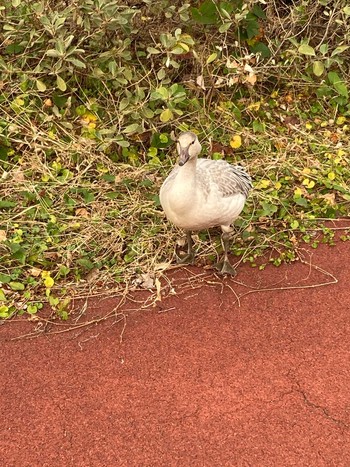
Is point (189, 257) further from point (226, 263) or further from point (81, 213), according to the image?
point (81, 213)

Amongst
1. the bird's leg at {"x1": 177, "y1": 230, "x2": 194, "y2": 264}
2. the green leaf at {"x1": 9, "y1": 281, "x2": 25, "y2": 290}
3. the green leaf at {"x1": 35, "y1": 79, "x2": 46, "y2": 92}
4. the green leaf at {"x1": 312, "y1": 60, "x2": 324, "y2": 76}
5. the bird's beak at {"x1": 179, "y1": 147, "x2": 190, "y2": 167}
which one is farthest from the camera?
the green leaf at {"x1": 312, "y1": 60, "x2": 324, "y2": 76}

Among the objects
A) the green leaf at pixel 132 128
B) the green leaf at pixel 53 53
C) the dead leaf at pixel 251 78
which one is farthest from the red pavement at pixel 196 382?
the green leaf at pixel 53 53

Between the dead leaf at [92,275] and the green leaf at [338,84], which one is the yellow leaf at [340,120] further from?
the dead leaf at [92,275]

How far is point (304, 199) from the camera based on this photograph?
402 centimetres

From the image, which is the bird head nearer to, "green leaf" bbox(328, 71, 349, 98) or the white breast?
the white breast

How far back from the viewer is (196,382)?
2895 millimetres

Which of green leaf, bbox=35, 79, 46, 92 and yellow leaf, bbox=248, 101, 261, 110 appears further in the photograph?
yellow leaf, bbox=248, 101, 261, 110

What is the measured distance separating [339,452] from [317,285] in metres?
1.17

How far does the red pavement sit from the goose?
18.4 inches

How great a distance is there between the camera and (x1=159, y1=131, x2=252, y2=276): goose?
3041 mm

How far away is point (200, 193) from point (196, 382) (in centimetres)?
106

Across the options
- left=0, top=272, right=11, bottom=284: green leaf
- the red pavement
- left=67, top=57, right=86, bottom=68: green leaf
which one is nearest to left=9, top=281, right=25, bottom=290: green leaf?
left=0, top=272, right=11, bottom=284: green leaf

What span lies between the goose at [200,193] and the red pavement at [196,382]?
18.4 inches

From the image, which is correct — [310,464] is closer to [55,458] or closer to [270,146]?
[55,458]
